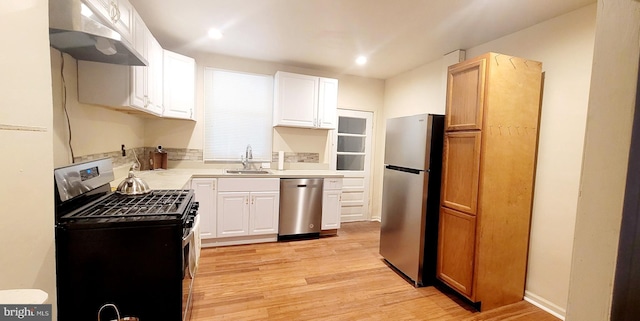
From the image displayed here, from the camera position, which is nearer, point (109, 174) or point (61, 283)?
point (61, 283)

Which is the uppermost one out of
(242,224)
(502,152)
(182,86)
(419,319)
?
(182,86)

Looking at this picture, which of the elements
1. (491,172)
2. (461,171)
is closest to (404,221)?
(461,171)

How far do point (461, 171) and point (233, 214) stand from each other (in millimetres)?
2617

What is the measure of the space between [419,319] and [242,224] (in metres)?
2.24

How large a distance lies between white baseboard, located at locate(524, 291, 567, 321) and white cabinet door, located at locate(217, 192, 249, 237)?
3.04 metres

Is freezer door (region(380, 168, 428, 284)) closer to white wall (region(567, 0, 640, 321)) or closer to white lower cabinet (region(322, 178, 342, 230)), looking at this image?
white lower cabinet (region(322, 178, 342, 230))

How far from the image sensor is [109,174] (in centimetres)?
195

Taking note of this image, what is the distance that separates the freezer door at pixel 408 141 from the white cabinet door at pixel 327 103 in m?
1.23

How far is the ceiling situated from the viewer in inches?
86.4

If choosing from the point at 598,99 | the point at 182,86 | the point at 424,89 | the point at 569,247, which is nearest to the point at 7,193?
the point at 598,99

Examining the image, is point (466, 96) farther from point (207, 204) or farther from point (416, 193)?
point (207, 204)

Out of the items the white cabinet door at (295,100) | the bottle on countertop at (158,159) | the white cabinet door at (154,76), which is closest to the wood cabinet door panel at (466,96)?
the white cabinet door at (295,100)

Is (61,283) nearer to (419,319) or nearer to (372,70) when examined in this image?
(419,319)

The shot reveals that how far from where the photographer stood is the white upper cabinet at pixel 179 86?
3.06 metres
